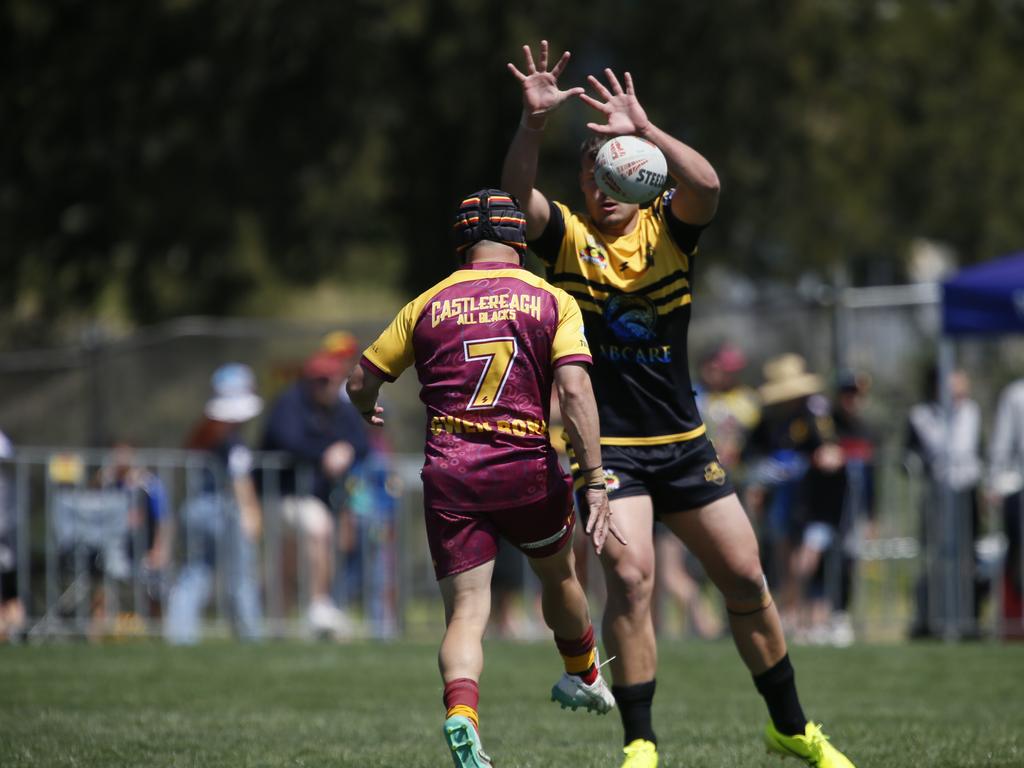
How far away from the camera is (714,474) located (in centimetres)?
622

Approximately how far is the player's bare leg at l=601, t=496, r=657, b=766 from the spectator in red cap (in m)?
7.26

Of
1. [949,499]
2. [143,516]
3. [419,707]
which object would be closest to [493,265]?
[419,707]

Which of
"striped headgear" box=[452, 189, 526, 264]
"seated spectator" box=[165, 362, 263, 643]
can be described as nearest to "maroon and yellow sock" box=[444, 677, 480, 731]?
"striped headgear" box=[452, 189, 526, 264]

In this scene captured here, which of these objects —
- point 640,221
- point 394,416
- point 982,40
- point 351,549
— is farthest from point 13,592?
point 982,40

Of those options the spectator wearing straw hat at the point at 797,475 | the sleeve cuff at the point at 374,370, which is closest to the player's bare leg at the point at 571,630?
the sleeve cuff at the point at 374,370

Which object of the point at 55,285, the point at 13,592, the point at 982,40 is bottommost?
the point at 13,592

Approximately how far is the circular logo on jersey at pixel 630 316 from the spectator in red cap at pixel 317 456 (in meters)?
7.11

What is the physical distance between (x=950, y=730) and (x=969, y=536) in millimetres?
5852

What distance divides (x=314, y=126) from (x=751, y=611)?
1612 cm

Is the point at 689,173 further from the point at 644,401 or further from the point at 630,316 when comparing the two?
the point at 644,401

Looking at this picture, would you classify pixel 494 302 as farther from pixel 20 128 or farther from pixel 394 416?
pixel 20 128

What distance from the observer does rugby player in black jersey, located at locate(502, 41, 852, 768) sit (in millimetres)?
6094

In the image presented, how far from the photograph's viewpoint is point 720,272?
77.7 ft

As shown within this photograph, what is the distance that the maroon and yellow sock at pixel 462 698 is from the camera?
17.4ft
